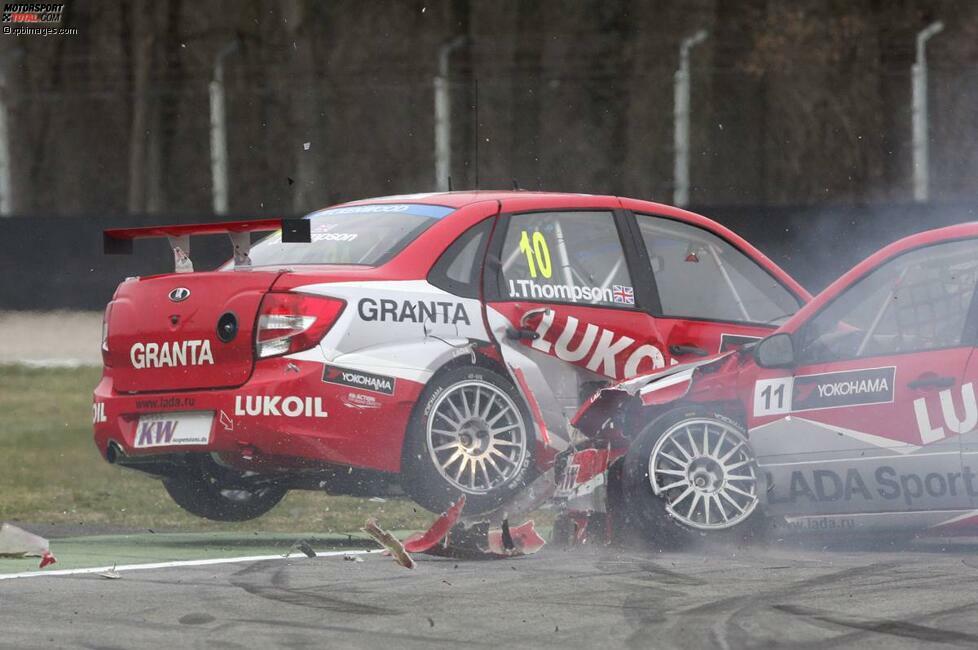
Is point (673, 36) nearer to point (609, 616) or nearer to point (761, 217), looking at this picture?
point (761, 217)

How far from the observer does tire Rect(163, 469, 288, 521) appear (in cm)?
893

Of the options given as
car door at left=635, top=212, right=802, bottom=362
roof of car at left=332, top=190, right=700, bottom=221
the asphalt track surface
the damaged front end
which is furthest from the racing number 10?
the asphalt track surface

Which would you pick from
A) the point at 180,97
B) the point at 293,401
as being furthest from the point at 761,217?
the point at 180,97

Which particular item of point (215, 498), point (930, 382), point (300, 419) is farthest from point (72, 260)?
point (930, 382)

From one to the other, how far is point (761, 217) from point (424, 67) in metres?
14.8

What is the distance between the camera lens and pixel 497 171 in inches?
1159

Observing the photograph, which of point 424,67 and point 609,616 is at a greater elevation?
point 424,67

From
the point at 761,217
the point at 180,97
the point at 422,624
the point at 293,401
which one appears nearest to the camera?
the point at 422,624

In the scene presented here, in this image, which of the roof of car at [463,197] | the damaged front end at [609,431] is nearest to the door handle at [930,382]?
the damaged front end at [609,431]

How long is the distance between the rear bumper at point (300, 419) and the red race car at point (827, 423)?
81 centimetres

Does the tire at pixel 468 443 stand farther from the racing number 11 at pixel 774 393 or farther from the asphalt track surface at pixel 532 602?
the racing number 11 at pixel 774 393

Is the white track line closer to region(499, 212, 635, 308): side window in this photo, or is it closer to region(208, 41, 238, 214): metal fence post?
region(499, 212, 635, 308): side window

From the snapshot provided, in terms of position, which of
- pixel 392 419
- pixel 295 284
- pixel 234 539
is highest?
pixel 295 284

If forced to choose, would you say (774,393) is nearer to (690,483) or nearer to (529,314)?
(690,483)
